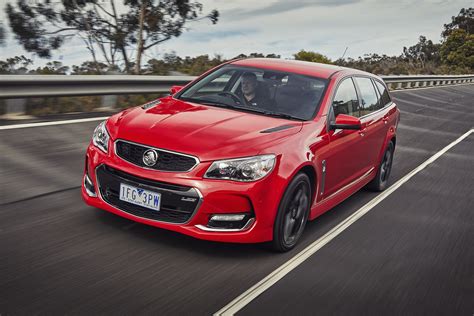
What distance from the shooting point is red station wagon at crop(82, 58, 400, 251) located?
444 centimetres

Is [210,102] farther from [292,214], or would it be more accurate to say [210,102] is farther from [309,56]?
[309,56]

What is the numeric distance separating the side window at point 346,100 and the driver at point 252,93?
27.8 inches

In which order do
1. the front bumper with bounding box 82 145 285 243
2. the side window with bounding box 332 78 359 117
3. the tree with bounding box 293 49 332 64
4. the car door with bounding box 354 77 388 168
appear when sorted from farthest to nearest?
the tree with bounding box 293 49 332 64 < the car door with bounding box 354 77 388 168 < the side window with bounding box 332 78 359 117 < the front bumper with bounding box 82 145 285 243

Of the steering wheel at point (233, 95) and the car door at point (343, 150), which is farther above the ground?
the steering wheel at point (233, 95)

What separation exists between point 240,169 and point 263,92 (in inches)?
61.0

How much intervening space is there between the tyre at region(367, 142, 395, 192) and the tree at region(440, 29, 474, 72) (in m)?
81.9

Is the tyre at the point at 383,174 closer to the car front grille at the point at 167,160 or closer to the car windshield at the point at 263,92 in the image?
the car windshield at the point at 263,92

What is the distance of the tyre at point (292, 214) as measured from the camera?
474 cm

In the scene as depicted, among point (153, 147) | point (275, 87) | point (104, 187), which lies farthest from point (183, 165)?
point (275, 87)

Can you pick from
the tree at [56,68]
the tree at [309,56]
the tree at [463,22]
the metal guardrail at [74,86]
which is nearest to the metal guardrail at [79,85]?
the metal guardrail at [74,86]

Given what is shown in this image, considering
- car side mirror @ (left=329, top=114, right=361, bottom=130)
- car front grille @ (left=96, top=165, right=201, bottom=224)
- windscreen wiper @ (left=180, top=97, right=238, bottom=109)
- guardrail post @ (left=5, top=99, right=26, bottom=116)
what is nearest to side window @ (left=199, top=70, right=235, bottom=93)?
windscreen wiper @ (left=180, top=97, right=238, bottom=109)

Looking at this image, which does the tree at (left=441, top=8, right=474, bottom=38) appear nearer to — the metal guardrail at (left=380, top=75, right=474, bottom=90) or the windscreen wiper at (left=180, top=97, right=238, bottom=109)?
the metal guardrail at (left=380, top=75, right=474, bottom=90)

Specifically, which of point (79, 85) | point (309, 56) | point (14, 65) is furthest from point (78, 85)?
point (309, 56)

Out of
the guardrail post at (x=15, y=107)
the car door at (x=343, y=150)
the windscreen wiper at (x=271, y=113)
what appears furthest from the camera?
the guardrail post at (x=15, y=107)
